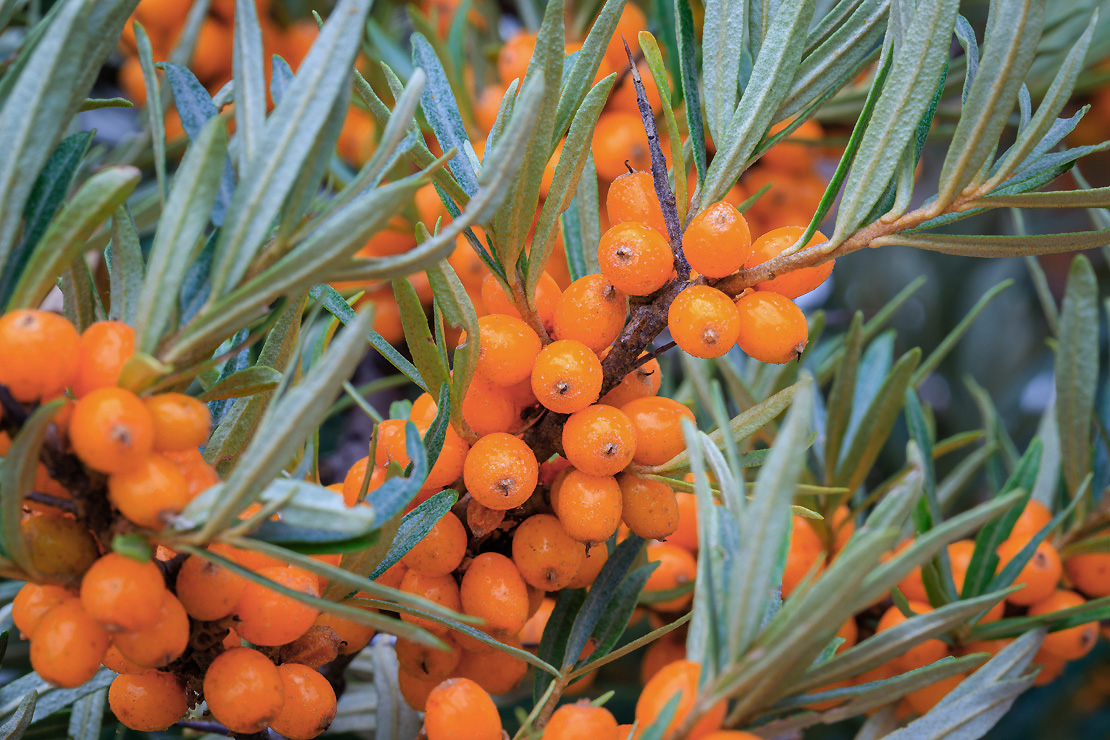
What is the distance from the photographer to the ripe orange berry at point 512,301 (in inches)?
24.7

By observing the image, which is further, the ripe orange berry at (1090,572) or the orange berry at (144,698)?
the ripe orange berry at (1090,572)

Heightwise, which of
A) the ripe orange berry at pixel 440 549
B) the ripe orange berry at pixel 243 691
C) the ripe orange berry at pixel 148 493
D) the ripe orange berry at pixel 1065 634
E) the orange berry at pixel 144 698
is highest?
the ripe orange berry at pixel 148 493

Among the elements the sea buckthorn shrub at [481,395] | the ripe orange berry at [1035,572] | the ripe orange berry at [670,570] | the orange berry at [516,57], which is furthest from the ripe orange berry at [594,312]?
the orange berry at [516,57]

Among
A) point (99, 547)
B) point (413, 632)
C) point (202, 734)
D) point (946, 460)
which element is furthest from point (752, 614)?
point (946, 460)

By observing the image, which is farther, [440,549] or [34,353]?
[440,549]

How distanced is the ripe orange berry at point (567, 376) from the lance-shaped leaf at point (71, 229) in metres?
0.27

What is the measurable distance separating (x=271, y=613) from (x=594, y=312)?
0.29 m

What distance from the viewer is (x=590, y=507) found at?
579 mm

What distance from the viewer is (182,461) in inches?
19.5

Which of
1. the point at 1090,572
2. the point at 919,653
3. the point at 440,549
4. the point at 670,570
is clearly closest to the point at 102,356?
the point at 440,549

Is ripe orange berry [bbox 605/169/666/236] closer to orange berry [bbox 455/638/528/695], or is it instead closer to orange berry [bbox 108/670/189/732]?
orange berry [bbox 455/638/528/695]

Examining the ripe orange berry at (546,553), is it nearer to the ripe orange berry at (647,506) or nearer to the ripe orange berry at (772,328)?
the ripe orange berry at (647,506)

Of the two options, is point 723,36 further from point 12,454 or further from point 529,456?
point 12,454

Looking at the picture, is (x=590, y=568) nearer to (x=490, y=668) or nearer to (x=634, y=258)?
(x=490, y=668)
